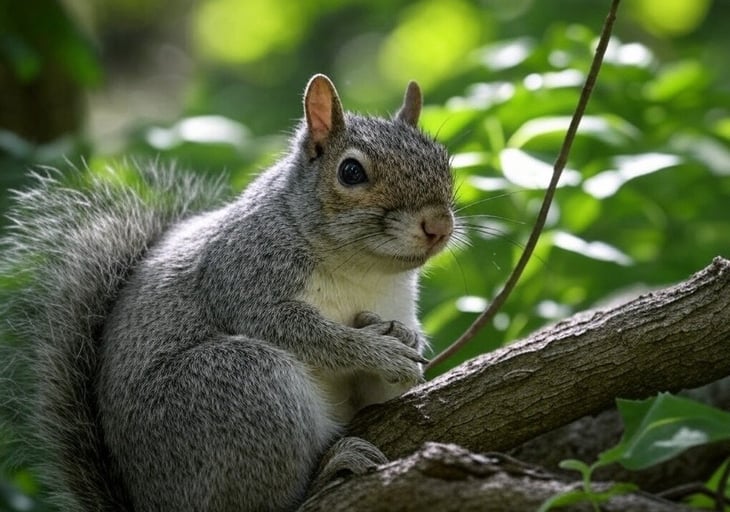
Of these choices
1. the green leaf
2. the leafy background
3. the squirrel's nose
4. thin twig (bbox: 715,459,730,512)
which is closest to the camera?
the green leaf

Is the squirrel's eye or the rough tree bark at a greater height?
the squirrel's eye

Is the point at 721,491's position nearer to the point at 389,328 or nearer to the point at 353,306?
the point at 389,328

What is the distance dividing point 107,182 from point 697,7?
542 cm

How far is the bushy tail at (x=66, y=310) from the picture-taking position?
2.82m

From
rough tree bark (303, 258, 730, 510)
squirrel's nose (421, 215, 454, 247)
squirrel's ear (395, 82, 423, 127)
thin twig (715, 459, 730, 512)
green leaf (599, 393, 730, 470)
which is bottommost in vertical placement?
thin twig (715, 459, 730, 512)

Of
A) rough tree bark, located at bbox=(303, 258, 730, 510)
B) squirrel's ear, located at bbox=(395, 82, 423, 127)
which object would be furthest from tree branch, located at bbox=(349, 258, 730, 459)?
squirrel's ear, located at bbox=(395, 82, 423, 127)

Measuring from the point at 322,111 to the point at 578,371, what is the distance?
1.02 meters

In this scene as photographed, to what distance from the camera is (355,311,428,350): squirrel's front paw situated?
9.28 feet

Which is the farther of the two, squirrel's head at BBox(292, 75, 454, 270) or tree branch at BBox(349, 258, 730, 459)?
squirrel's head at BBox(292, 75, 454, 270)

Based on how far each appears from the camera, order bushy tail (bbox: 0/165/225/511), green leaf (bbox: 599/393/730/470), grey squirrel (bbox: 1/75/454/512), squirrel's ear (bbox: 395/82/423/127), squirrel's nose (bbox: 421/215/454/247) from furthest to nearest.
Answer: squirrel's ear (bbox: 395/82/423/127) < bushy tail (bbox: 0/165/225/511) < squirrel's nose (bbox: 421/215/454/247) < grey squirrel (bbox: 1/75/454/512) < green leaf (bbox: 599/393/730/470)

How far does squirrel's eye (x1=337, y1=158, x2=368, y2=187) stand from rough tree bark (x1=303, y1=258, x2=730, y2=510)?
1.89 feet

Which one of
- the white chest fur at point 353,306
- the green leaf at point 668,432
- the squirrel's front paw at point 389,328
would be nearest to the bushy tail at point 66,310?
the white chest fur at point 353,306

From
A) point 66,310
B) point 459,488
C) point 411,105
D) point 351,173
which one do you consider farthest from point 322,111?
point 459,488

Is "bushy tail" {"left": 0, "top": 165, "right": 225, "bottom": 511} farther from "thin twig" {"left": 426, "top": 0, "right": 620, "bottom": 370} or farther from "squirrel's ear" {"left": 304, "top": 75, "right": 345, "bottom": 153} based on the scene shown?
"thin twig" {"left": 426, "top": 0, "right": 620, "bottom": 370}
